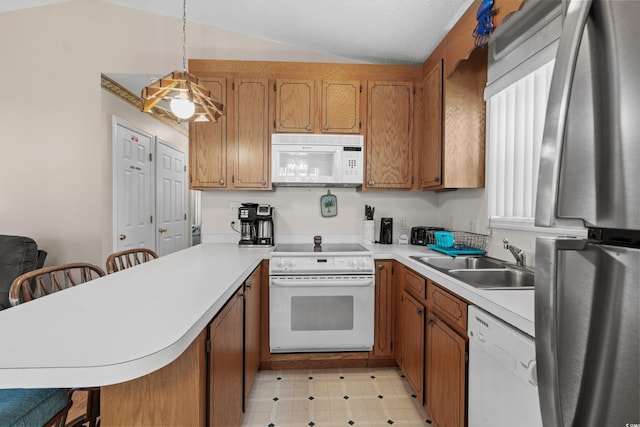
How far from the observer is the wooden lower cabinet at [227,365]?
1087mm

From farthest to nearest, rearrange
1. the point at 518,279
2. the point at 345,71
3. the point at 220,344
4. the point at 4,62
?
the point at 4,62
the point at 345,71
the point at 518,279
the point at 220,344

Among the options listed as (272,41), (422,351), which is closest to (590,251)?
(422,351)

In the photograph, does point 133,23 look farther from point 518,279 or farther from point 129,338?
point 518,279

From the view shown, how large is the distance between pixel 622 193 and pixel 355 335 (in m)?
2.16

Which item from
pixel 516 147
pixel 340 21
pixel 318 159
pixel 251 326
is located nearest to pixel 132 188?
pixel 318 159

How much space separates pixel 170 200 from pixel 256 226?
2.32m

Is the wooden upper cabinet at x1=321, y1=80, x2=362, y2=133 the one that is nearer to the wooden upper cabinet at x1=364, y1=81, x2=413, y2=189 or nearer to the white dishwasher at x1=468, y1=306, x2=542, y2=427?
the wooden upper cabinet at x1=364, y1=81, x2=413, y2=189

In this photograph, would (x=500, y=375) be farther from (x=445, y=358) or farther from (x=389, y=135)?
(x=389, y=135)

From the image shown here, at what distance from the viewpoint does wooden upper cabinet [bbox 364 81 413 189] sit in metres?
2.67

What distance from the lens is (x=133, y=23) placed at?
302 centimetres

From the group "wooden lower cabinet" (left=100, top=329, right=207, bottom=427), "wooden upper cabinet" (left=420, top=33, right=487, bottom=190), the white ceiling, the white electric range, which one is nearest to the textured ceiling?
the white ceiling

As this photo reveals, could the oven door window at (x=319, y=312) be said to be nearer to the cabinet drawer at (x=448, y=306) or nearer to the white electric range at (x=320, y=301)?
the white electric range at (x=320, y=301)

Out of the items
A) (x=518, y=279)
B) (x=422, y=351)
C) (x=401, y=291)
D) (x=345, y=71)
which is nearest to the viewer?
(x=518, y=279)

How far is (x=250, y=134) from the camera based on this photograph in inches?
104
